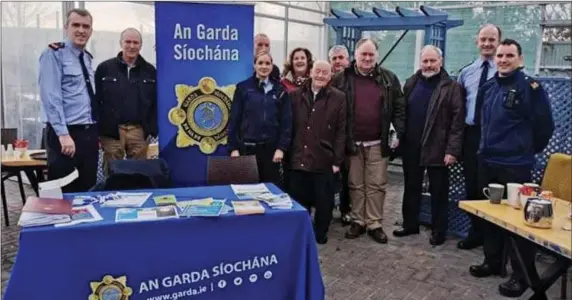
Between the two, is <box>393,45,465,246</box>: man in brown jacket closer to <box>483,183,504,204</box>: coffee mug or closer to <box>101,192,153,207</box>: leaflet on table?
<box>483,183,504,204</box>: coffee mug

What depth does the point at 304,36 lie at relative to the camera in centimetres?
857

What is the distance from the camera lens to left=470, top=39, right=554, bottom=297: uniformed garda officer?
2.79 m

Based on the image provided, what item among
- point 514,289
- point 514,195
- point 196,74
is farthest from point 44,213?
point 514,289

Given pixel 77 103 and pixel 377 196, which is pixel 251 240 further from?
pixel 377 196

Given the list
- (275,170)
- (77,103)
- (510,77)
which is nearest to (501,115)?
(510,77)

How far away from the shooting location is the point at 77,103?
311cm

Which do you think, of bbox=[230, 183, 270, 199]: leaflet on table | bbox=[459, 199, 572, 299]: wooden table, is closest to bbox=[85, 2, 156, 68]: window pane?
bbox=[230, 183, 270, 199]: leaflet on table

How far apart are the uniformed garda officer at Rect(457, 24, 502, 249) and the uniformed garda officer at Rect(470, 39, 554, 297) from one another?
46 centimetres

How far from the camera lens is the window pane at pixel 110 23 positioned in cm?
524

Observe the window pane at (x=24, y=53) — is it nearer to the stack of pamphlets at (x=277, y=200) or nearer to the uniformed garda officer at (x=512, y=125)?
the stack of pamphlets at (x=277, y=200)

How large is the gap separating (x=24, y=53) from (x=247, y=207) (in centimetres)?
402

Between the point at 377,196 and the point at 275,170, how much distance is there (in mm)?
911

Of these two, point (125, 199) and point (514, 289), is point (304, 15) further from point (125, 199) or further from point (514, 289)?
point (125, 199)

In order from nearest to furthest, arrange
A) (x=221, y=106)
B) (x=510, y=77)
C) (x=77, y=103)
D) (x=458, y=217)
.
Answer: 1. (x=510, y=77)
2. (x=77, y=103)
3. (x=221, y=106)
4. (x=458, y=217)
